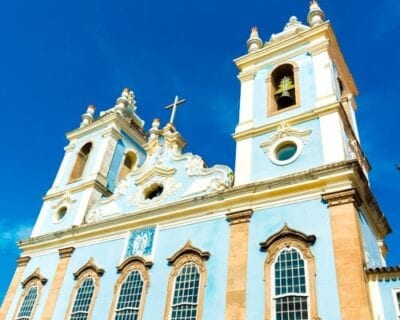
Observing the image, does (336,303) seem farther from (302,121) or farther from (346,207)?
(302,121)

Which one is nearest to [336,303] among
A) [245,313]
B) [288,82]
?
[245,313]

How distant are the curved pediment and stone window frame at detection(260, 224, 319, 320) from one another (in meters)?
3.31

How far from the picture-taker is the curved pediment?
15495mm

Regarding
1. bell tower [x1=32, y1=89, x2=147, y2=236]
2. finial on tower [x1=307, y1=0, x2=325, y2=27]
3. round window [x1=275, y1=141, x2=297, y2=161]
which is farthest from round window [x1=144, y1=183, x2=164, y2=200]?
finial on tower [x1=307, y1=0, x2=325, y2=27]

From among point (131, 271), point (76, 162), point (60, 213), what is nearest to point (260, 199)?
point (131, 271)

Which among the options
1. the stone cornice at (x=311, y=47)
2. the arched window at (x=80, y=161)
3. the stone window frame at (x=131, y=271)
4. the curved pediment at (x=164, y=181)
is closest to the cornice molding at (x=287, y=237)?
the curved pediment at (x=164, y=181)

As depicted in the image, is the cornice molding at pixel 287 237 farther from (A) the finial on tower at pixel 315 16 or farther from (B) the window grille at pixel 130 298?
(A) the finial on tower at pixel 315 16

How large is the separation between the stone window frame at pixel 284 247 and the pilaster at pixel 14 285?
1146 centimetres

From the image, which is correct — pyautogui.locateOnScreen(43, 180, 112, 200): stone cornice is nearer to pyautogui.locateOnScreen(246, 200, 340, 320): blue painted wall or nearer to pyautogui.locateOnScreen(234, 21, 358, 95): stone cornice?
pyautogui.locateOnScreen(234, 21, 358, 95): stone cornice

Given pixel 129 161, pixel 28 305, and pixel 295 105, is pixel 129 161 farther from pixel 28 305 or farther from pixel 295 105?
pixel 295 105

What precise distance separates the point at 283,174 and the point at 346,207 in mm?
2585

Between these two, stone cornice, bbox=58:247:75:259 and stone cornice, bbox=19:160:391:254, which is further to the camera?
stone cornice, bbox=58:247:75:259

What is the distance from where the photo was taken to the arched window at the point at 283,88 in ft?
52.5

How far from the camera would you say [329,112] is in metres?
14.0
